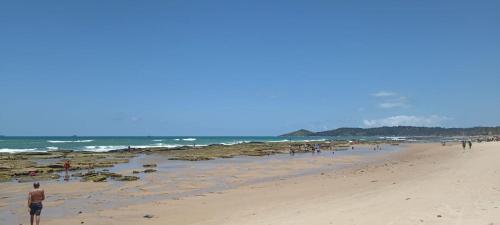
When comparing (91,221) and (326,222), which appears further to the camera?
(91,221)

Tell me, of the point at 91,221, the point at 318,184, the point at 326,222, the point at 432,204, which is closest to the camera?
the point at 326,222

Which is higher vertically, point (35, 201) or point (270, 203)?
point (35, 201)

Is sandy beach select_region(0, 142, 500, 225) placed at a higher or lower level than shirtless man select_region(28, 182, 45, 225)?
lower

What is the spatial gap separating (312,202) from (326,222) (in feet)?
16.6

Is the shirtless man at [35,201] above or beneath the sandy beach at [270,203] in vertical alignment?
above

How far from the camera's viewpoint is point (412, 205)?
49.3 feet

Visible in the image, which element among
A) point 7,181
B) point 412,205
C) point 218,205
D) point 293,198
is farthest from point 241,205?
point 7,181

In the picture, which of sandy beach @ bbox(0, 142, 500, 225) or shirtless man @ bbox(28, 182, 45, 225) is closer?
sandy beach @ bbox(0, 142, 500, 225)

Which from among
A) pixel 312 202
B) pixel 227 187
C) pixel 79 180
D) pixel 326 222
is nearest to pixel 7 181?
pixel 79 180

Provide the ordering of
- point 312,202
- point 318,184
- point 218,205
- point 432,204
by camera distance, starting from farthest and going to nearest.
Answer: point 318,184, point 218,205, point 312,202, point 432,204

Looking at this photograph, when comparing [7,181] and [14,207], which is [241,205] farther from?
[7,181]

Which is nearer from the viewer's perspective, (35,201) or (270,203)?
(35,201)

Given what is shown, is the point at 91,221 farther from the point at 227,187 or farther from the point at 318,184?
the point at 318,184

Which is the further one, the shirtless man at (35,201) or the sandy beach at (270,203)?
the shirtless man at (35,201)
